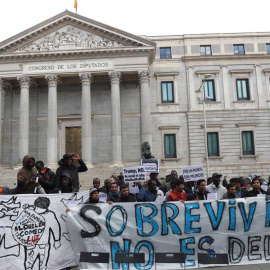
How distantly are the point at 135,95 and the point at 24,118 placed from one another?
38.4 ft

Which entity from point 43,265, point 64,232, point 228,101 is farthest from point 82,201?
point 228,101

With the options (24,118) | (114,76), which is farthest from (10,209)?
(114,76)

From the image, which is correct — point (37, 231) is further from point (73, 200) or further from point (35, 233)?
point (73, 200)

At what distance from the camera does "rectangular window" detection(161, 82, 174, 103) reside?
118 ft

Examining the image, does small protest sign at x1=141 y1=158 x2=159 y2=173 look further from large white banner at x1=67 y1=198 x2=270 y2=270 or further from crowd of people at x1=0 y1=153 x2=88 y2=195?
large white banner at x1=67 y1=198 x2=270 y2=270

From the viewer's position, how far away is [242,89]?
3588 centimetres

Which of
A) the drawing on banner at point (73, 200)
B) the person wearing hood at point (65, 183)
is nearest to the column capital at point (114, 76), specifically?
the person wearing hood at point (65, 183)

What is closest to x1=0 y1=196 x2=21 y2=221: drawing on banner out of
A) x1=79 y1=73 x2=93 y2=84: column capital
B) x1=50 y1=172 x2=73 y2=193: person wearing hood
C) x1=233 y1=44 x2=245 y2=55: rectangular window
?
x1=50 y1=172 x2=73 y2=193: person wearing hood

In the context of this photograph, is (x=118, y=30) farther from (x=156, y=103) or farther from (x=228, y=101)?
(x=228, y=101)

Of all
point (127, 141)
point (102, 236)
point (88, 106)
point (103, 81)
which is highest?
Answer: point (103, 81)

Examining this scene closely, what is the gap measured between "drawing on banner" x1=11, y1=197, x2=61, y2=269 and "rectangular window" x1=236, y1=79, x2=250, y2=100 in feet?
102

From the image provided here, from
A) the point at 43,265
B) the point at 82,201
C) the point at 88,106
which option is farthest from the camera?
the point at 88,106

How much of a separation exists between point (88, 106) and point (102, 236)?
83.0 ft

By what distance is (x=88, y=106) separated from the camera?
32.4 m
